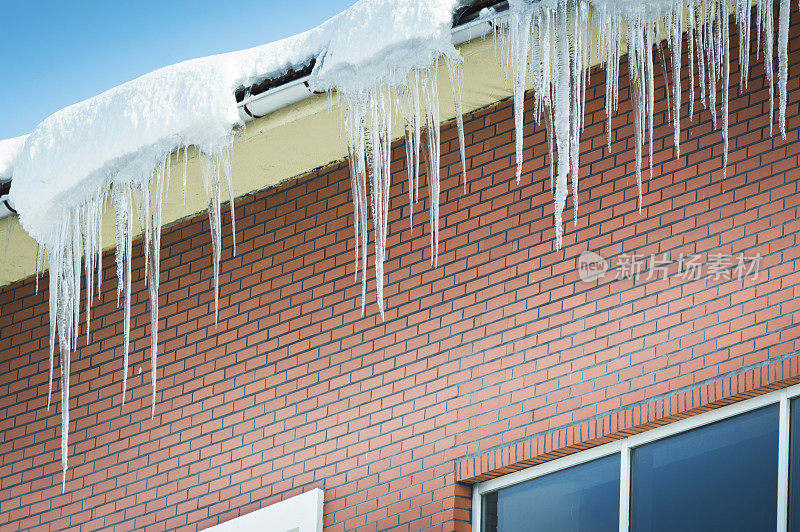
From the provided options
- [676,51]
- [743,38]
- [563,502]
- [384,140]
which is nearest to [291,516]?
[563,502]

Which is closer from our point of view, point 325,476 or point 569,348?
point 569,348

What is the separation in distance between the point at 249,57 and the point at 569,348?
200 centimetres

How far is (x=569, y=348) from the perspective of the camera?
5.60 metres

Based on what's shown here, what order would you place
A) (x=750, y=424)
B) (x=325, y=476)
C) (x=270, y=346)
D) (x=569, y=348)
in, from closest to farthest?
(x=750, y=424) → (x=569, y=348) → (x=325, y=476) → (x=270, y=346)

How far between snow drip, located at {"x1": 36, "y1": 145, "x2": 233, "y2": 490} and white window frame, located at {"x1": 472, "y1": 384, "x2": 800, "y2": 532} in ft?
5.39

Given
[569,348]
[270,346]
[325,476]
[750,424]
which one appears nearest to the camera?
[750,424]

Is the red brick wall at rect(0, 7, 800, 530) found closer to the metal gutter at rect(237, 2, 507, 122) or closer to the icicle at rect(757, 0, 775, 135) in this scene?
the icicle at rect(757, 0, 775, 135)

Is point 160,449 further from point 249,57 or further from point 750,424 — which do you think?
point 750,424

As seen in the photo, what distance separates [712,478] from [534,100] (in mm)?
2013

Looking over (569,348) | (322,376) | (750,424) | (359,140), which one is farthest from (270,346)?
(750,424)

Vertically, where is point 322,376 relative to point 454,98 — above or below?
below

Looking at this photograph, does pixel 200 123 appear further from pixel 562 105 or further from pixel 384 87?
pixel 562 105

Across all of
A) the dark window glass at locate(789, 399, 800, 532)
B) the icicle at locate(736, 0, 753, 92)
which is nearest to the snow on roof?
the icicle at locate(736, 0, 753, 92)

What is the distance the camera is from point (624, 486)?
537 cm
